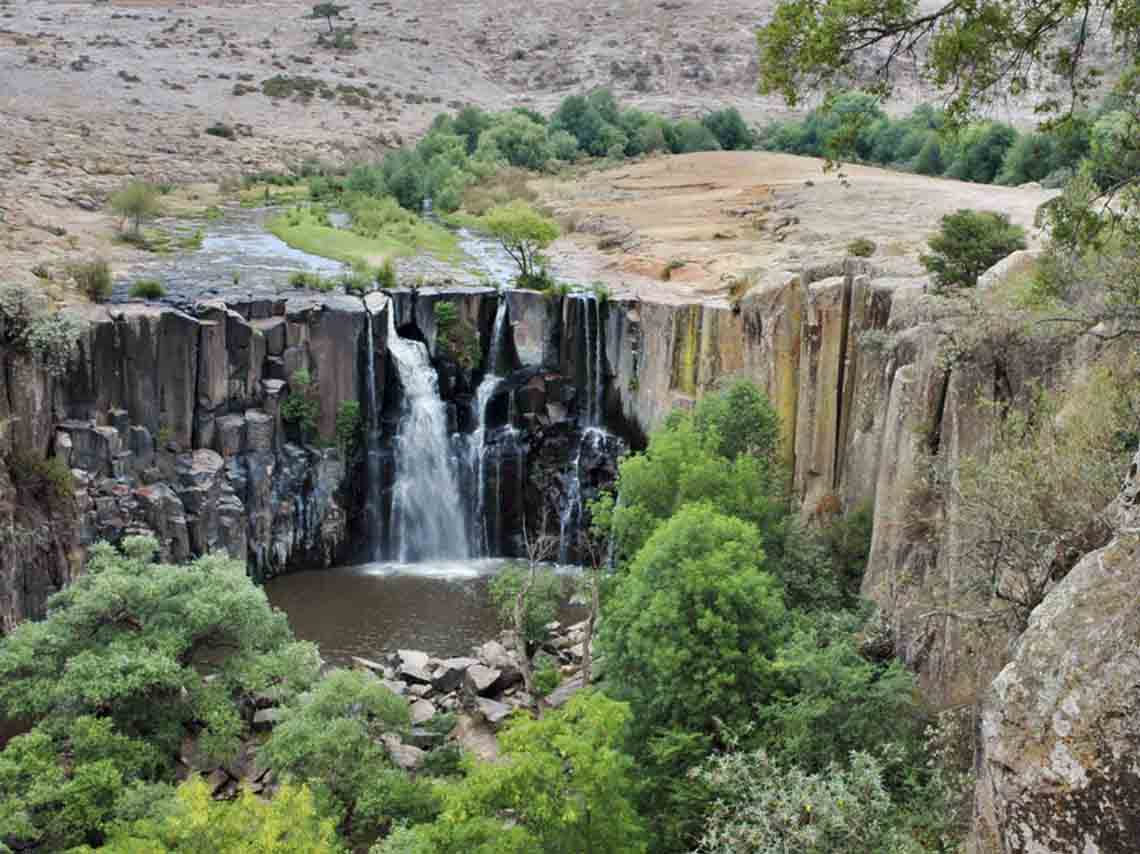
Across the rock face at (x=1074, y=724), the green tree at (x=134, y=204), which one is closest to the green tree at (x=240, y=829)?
the rock face at (x=1074, y=724)

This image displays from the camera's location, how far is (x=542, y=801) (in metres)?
14.0

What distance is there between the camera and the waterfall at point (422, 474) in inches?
1318

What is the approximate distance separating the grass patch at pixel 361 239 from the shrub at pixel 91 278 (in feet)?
31.7

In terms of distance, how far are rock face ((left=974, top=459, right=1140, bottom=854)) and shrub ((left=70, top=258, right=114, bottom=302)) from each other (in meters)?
28.9

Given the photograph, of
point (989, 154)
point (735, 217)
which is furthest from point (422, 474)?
point (989, 154)

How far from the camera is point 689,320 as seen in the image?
31.4 metres

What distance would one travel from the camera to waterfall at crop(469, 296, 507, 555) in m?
33.8

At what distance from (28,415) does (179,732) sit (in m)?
11.2

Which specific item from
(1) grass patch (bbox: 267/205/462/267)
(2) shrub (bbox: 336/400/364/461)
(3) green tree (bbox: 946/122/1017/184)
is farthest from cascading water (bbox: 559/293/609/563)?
(3) green tree (bbox: 946/122/1017/184)

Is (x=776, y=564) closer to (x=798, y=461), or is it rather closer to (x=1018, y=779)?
(x=798, y=461)

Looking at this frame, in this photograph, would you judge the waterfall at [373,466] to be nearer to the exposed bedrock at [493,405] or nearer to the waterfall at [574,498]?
the exposed bedrock at [493,405]

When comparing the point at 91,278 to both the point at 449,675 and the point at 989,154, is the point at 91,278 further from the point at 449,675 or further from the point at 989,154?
the point at 989,154

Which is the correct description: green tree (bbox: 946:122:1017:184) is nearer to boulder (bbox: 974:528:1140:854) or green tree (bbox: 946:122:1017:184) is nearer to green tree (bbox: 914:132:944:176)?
green tree (bbox: 914:132:944:176)

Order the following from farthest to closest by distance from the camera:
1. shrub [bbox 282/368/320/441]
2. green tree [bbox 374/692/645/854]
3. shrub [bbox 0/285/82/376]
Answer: shrub [bbox 282/368/320/441] → shrub [bbox 0/285/82/376] → green tree [bbox 374/692/645/854]
